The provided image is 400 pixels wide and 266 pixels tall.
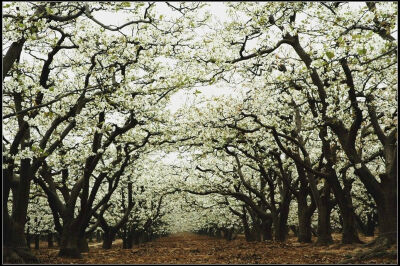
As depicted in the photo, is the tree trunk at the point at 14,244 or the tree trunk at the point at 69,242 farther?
the tree trunk at the point at 69,242

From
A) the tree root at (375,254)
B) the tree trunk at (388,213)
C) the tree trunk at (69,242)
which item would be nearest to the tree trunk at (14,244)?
the tree trunk at (69,242)

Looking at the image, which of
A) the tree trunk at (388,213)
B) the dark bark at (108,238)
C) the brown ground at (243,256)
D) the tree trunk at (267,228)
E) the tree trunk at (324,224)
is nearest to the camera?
the tree trunk at (388,213)

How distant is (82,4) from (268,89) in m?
8.52

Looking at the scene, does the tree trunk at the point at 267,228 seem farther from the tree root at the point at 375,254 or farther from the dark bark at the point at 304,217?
the tree root at the point at 375,254

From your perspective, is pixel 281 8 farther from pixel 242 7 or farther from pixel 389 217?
pixel 389 217

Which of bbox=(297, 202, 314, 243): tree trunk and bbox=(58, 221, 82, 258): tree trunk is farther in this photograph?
bbox=(297, 202, 314, 243): tree trunk

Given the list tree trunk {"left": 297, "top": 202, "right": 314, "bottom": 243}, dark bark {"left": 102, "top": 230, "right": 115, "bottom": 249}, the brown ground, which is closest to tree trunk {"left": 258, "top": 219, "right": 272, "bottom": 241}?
tree trunk {"left": 297, "top": 202, "right": 314, "bottom": 243}

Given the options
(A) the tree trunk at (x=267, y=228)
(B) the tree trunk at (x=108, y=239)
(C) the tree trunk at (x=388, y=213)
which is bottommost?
(B) the tree trunk at (x=108, y=239)

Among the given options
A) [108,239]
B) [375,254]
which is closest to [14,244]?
[375,254]

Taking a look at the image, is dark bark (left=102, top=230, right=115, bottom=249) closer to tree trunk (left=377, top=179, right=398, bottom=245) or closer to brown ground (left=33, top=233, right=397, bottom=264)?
brown ground (left=33, top=233, right=397, bottom=264)

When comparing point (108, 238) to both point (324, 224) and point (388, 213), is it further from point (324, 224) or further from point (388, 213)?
point (388, 213)

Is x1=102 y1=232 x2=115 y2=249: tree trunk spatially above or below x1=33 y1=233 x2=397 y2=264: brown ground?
below

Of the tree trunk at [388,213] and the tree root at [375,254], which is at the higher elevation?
the tree trunk at [388,213]

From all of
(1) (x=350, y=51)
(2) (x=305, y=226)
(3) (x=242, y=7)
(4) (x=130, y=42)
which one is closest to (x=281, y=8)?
(3) (x=242, y=7)
